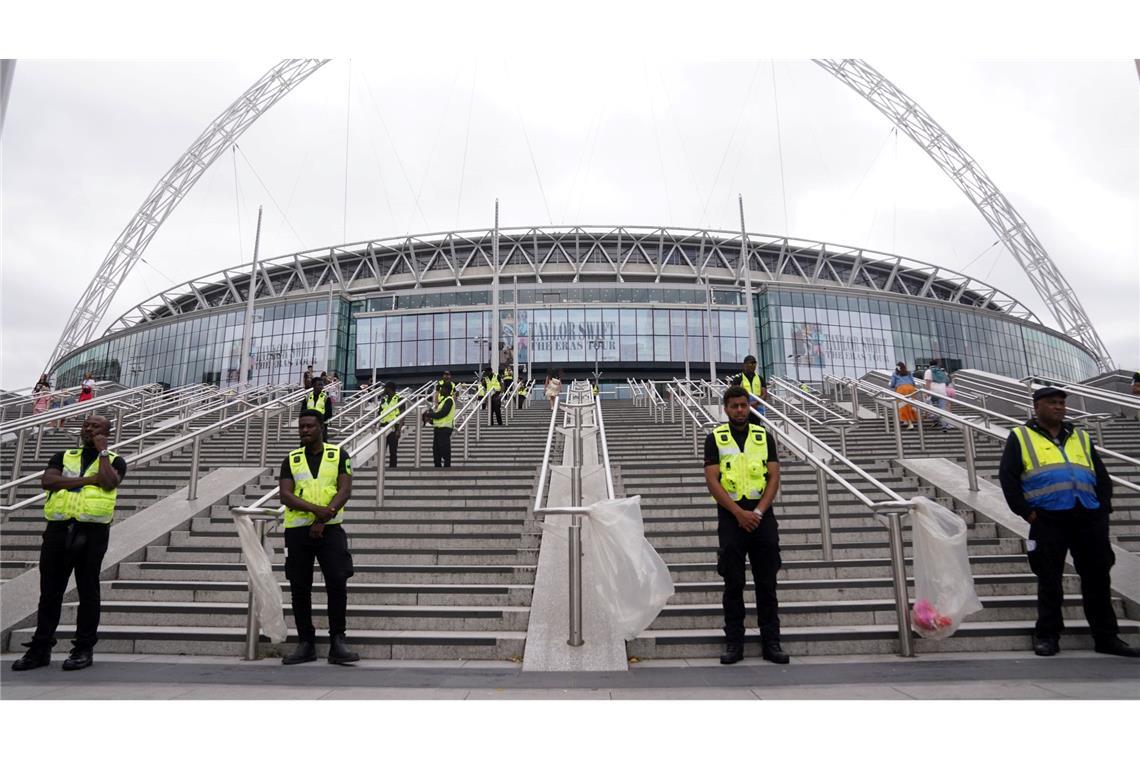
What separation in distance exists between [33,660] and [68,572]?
535 millimetres

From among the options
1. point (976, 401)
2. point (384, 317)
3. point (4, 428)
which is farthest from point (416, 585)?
point (384, 317)

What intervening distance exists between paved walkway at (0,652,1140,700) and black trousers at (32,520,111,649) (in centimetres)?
23

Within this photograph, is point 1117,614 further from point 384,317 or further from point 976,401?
point 384,317

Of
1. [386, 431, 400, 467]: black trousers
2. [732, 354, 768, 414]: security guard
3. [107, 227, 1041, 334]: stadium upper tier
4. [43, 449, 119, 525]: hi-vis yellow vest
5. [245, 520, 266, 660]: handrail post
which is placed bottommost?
[245, 520, 266, 660]: handrail post

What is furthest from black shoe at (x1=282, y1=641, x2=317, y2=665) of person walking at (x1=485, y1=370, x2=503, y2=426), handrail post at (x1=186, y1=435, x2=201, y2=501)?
person walking at (x1=485, y1=370, x2=503, y2=426)

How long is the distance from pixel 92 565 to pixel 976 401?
46.8ft

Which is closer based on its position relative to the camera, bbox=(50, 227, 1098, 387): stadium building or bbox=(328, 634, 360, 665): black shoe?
bbox=(328, 634, 360, 665): black shoe

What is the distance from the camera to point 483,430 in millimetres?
13000

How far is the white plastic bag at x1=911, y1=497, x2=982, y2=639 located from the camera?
3980 millimetres

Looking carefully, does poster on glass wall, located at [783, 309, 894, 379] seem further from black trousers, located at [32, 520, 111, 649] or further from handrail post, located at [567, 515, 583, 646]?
black trousers, located at [32, 520, 111, 649]

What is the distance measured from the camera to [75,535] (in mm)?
4352

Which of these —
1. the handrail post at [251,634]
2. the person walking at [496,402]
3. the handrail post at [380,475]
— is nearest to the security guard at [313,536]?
the handrail post at [251,634]

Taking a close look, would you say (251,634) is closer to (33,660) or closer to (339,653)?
(339,653)

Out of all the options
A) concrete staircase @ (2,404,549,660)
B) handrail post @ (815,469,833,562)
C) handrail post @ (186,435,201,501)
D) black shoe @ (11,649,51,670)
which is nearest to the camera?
black shoe @ (11,649,51,670)
